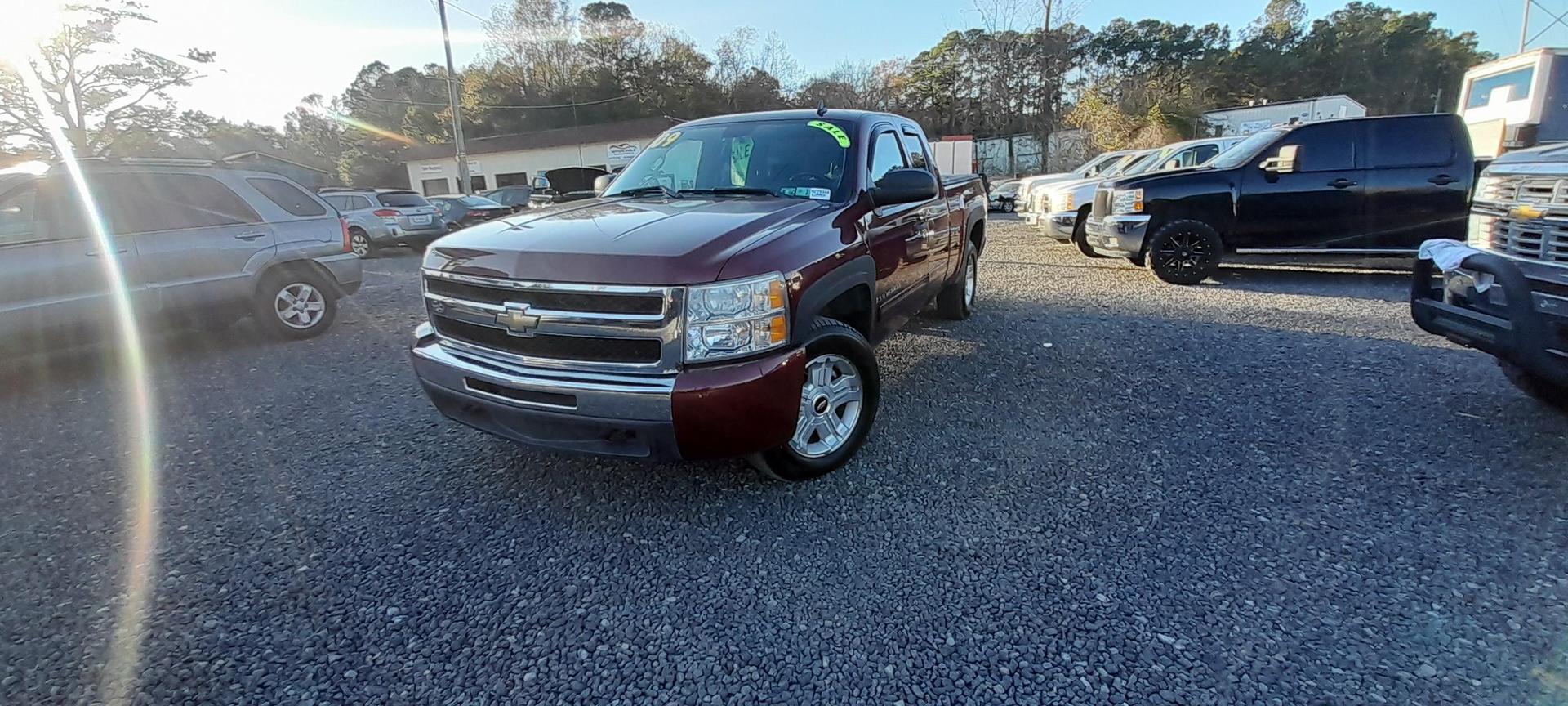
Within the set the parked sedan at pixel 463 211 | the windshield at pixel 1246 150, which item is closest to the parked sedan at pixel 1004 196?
the windshield at pixel 1246 150

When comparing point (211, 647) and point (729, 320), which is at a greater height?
point (729, 320)

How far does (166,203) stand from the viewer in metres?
5.66

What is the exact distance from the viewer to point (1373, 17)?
53250 mm

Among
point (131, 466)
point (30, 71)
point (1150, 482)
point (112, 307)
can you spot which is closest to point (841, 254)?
point (1150, 482)

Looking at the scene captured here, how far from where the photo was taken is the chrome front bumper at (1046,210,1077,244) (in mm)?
10266

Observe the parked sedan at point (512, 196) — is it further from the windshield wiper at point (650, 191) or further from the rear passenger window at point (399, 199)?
the windshield wiper at point (650, 191)

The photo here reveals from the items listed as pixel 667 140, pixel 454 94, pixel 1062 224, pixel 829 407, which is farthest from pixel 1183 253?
pixel 454 94

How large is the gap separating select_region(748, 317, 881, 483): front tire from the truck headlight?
600 centimetres

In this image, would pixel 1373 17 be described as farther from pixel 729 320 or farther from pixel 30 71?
pixel 30 71

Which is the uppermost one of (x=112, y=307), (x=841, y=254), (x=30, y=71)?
(x=30, y=71)

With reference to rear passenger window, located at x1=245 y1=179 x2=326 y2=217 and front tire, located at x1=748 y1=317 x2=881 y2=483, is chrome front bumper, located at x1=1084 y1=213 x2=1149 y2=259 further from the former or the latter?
rear passenger window, located at x1=245 y1=179 x2=326 y2=217

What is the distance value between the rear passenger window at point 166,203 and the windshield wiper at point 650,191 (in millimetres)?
4070

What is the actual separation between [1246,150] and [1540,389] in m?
4.97

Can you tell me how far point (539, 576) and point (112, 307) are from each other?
514 centimetres
